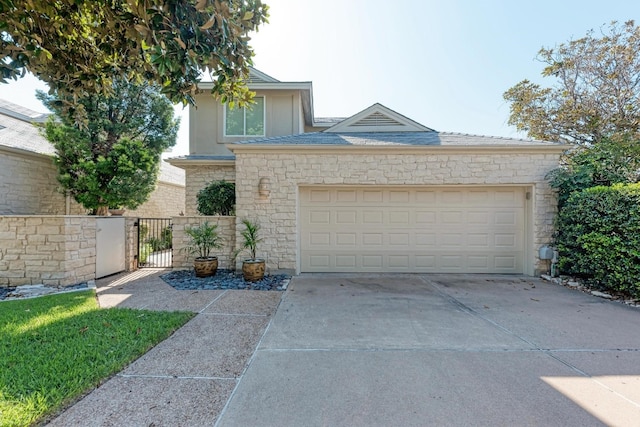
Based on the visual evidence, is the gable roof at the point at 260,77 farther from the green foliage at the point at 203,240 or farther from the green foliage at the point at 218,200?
the green foliage at the point at 203,240

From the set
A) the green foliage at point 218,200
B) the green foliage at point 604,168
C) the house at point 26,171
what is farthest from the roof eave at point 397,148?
the house at point 26,171

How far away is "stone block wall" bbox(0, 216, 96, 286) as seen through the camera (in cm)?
635

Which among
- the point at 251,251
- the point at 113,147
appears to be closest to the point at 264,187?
the point at 251,251

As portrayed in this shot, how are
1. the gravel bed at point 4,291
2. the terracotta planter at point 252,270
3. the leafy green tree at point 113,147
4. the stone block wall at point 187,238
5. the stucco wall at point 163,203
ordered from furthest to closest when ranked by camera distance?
the stucco wall at point 163,203 → the leafy green tree at point 113,147 → the stone block wall at point 187,238 → the terracotta planter at point 252,270 → the gravel bed at point 4,291

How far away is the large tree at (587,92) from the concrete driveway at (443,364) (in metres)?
10.1

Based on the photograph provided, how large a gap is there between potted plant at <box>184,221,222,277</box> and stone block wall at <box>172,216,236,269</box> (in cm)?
13

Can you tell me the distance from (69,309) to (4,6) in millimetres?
4230

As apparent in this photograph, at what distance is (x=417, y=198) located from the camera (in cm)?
771

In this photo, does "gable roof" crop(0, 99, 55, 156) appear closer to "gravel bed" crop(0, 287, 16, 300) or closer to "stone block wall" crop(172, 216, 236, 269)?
"gravel bed" crop(0, 287, 16, 300)

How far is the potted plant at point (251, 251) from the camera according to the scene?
6.73m

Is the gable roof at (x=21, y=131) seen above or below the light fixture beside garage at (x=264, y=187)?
above

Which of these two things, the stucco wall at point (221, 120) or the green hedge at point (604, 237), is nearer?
the green hedge at point (604, 237)

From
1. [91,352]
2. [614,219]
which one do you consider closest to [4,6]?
[91,352]

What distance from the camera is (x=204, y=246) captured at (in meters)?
7.57
